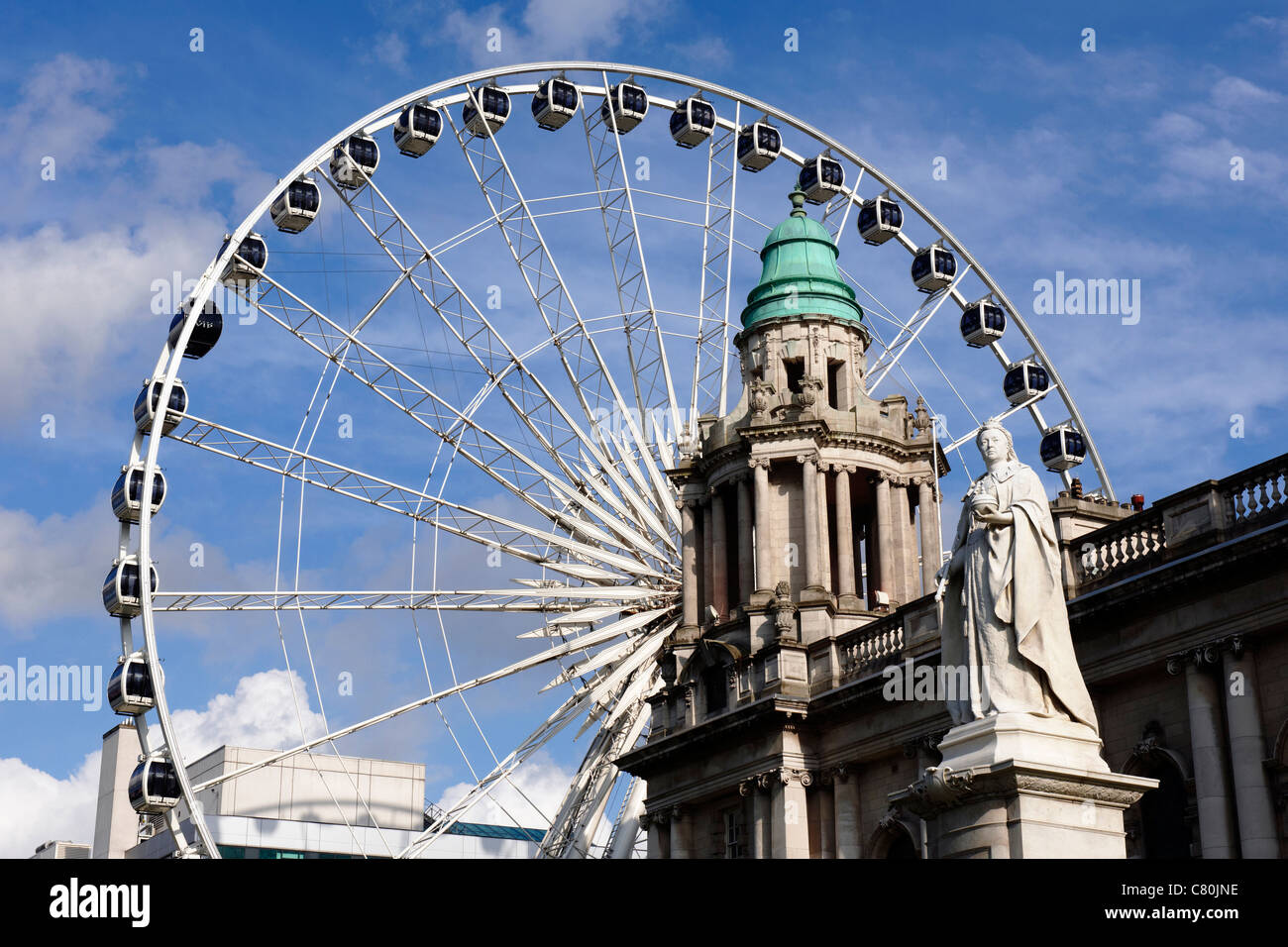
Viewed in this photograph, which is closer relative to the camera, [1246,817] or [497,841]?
[1246,817]

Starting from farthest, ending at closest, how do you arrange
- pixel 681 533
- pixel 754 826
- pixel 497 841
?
pixel 497 841 → pixel 681 533 → pixel 754 826

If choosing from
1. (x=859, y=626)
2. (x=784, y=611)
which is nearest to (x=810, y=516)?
(x=784, y=611)

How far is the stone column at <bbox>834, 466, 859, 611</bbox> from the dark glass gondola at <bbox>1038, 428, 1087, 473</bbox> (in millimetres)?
11750

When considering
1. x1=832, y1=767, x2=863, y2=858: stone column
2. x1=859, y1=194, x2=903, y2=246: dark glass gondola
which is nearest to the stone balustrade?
x1=832, y1=767, x2=863, y2=858: stone column

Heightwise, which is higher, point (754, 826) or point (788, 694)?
point (788, 694)

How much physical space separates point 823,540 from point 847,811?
346 inches

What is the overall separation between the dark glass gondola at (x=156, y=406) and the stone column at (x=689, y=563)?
14872 millimetres
